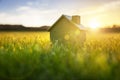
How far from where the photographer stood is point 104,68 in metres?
8.50

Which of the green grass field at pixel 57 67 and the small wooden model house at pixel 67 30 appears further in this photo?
the small wooden model house at pixel 67 30

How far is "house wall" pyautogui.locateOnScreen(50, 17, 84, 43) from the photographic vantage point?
941 inches

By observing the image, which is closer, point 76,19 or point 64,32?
point 64,32

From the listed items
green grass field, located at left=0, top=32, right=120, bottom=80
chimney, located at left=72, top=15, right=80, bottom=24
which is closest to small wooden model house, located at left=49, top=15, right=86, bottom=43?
chimney, located at left=72, top=15, right=80, bottom=24

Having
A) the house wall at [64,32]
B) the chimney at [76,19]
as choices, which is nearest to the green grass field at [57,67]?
the house wall at [64,32]

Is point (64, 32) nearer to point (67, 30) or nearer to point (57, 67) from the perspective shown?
point (67, 30)

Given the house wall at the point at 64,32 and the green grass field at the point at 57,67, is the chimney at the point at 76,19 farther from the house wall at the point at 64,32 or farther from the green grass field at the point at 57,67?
the green grass field at the point at 57,67

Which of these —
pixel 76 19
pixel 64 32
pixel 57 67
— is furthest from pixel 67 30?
pixel 57 67

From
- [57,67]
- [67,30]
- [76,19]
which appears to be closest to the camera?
[57,67]

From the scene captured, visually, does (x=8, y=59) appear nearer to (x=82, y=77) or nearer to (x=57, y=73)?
(x=57, y=73)

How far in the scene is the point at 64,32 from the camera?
24641 mm

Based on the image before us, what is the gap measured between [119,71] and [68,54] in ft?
6.84

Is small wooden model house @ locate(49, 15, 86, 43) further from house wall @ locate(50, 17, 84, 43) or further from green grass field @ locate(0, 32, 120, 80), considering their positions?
green grass field @ locate(0, 32, 120, 80)

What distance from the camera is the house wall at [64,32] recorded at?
2390cm
